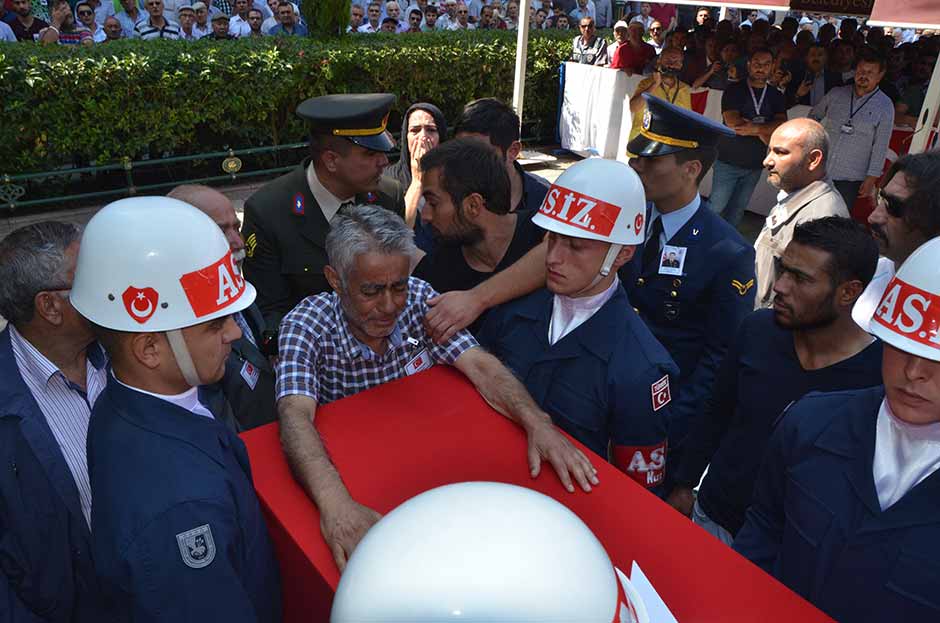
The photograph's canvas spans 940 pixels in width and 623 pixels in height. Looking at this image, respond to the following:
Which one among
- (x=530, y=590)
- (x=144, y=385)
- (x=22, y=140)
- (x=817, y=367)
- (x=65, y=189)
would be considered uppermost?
(x=530, y=590)

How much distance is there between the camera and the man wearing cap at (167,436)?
1376 millimetres

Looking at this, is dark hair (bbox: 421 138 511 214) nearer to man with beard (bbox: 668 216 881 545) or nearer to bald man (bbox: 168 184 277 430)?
bald man (bbox: 168 184 277 430)

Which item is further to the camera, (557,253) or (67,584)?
(557,253)

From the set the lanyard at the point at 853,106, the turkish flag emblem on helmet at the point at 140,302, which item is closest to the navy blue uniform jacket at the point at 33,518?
the turkish flag emblem on helmet at the point at 140,302

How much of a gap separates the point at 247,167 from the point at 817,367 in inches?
336

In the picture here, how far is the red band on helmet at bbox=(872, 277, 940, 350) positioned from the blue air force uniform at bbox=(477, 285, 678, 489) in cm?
73

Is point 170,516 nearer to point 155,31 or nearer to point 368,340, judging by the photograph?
point 368,340

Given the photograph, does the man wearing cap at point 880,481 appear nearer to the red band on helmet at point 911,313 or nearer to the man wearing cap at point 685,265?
the red band on helmet at point 911,313

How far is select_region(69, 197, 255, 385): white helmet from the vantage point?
4.92ft

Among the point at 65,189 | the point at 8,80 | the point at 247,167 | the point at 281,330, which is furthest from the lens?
the point at 247,167

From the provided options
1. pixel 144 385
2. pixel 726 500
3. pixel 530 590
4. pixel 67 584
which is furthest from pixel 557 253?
pixel 67 584

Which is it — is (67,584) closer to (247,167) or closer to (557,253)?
(557,253)

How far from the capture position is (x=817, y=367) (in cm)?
233

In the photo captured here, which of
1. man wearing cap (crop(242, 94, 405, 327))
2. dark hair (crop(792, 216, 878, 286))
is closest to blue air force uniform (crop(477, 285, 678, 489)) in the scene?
dark hair (crop(792, 216, 878, 286))
